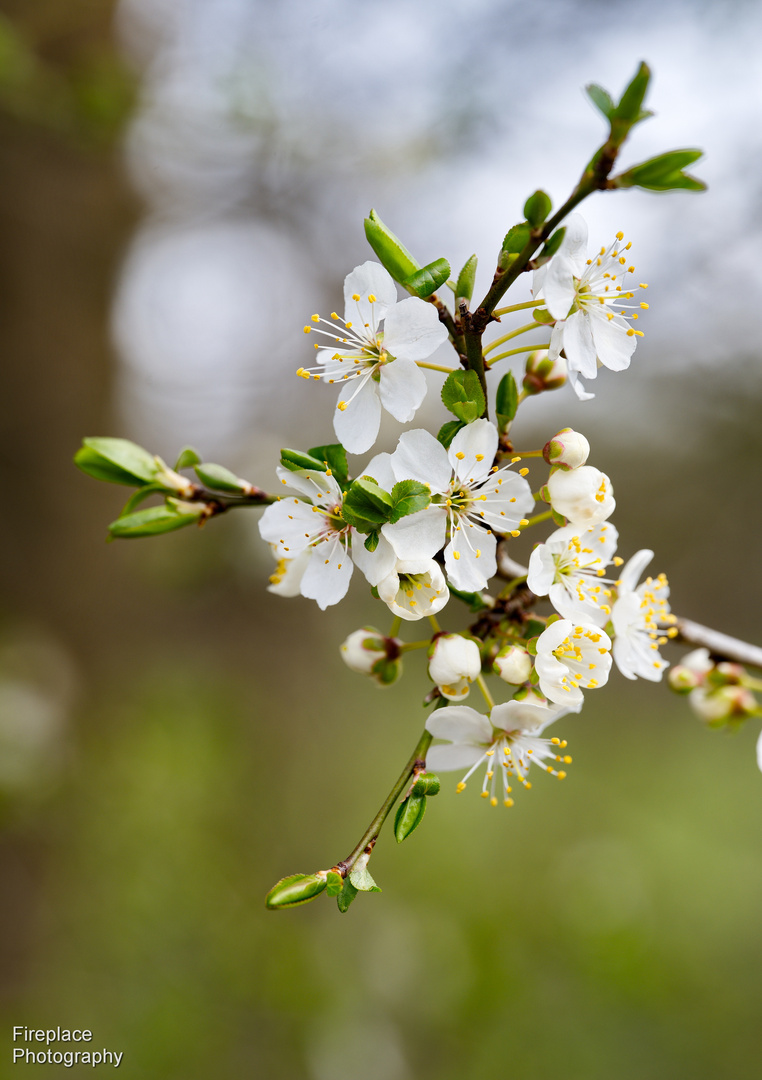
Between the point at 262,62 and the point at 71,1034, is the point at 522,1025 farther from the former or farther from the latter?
the point at 262,62

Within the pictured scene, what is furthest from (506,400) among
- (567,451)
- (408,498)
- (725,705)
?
(725,705)

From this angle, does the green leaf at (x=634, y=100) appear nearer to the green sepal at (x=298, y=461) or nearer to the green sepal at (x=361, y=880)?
the green sepal at (x=298, y=461)

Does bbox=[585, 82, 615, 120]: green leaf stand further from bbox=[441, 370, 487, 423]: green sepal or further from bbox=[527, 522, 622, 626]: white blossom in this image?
bbox=[527, 522, 622, 626]: white blossom

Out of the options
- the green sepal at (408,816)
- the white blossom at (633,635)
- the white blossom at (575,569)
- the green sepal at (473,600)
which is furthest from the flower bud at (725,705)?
the green sepal at (408,816)

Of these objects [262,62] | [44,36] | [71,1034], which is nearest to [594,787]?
[71,1034]

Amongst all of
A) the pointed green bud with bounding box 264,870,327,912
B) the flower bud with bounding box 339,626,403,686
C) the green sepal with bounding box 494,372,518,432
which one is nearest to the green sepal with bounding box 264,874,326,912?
the pointed green bud with bounding box 264,870,327,912
